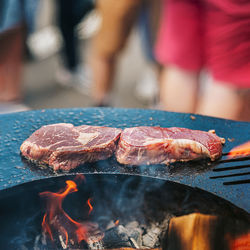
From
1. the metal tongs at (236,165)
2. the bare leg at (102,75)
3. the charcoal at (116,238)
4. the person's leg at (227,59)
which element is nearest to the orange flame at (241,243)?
the metal tongs at (236,165)

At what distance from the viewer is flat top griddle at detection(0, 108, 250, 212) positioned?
183cm

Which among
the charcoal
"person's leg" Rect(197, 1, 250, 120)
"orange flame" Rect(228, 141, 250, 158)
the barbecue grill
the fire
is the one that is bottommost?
the charcoal

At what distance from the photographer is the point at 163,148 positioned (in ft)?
6.45

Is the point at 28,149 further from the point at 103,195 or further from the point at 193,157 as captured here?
the point at 193,157

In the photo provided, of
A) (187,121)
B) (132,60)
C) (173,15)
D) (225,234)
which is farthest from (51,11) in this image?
(225,234)

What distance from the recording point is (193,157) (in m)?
1.99

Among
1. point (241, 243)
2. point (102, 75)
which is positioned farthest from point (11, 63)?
point (241, 243)

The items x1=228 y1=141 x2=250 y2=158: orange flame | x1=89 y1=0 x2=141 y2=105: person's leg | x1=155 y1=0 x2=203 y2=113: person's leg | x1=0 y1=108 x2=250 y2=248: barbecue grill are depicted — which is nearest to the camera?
x1=0 y1=108 x2=250 y2=248: barbecue grill

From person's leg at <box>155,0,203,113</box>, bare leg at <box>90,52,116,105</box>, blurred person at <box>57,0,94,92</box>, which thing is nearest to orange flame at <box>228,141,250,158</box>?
person's leg at <box>155,0,203,113</box>

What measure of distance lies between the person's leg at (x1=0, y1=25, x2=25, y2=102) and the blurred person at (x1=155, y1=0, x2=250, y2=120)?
2.08m

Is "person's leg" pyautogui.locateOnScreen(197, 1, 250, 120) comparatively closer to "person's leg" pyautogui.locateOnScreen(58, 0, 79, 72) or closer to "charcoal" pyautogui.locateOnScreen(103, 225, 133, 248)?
"charcoal" pyautogui.locateOnScreen(103, 225, 133, 248)

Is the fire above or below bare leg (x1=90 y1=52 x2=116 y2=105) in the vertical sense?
below

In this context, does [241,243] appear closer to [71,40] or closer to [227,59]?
[227,59]

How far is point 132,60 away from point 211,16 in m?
4.14
